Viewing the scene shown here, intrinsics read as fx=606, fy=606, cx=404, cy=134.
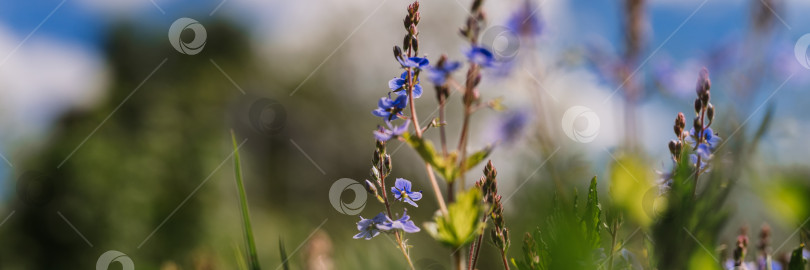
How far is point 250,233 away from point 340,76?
512 inches

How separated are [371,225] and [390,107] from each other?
0.11 m

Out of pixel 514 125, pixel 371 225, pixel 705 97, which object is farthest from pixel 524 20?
pixel 371 225

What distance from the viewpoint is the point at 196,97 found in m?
11.6

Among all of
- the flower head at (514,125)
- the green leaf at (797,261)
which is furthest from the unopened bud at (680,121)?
the flower head at (514,125)

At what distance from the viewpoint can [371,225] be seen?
0.56 m

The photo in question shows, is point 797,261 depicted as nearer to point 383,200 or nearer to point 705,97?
point 705,97

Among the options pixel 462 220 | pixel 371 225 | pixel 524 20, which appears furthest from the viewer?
pixel 524 20

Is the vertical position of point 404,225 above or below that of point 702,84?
below

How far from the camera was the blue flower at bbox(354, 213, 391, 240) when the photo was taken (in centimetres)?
54

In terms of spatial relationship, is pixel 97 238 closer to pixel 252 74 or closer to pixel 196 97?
pixel 196 97

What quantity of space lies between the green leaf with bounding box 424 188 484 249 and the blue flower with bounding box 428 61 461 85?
87 mm

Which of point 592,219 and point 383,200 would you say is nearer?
point 592,219

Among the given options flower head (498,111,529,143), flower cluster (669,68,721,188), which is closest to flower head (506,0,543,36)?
flower head (498,111,529,143)

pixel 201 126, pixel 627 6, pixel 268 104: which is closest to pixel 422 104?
pixel 268 104
